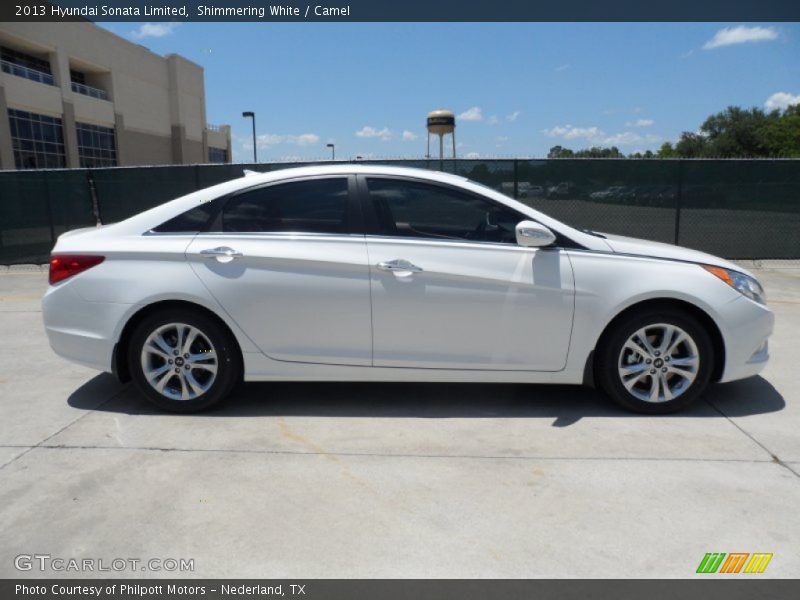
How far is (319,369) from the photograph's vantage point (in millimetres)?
4270

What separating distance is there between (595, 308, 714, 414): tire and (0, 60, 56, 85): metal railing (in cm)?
3947

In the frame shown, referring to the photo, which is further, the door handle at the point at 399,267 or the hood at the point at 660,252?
the hood at the point at 660,252

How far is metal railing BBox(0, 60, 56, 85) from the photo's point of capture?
3459cm

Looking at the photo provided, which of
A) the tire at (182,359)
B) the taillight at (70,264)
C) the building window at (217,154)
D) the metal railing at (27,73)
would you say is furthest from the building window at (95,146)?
the tire at (182,359)

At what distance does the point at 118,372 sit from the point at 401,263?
2099 millimetres

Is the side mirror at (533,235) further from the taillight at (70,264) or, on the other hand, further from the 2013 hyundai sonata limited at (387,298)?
the taillight at (70,264)

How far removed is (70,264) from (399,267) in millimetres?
2259

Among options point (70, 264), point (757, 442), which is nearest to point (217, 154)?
point (70, 264)

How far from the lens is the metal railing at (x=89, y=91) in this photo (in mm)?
42094

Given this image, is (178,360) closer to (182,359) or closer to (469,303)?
(182,359)

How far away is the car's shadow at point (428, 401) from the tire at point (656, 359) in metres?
0.15

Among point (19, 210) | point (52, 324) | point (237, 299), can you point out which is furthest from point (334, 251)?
point (19, 210)

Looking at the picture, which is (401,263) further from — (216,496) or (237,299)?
(216,496)
